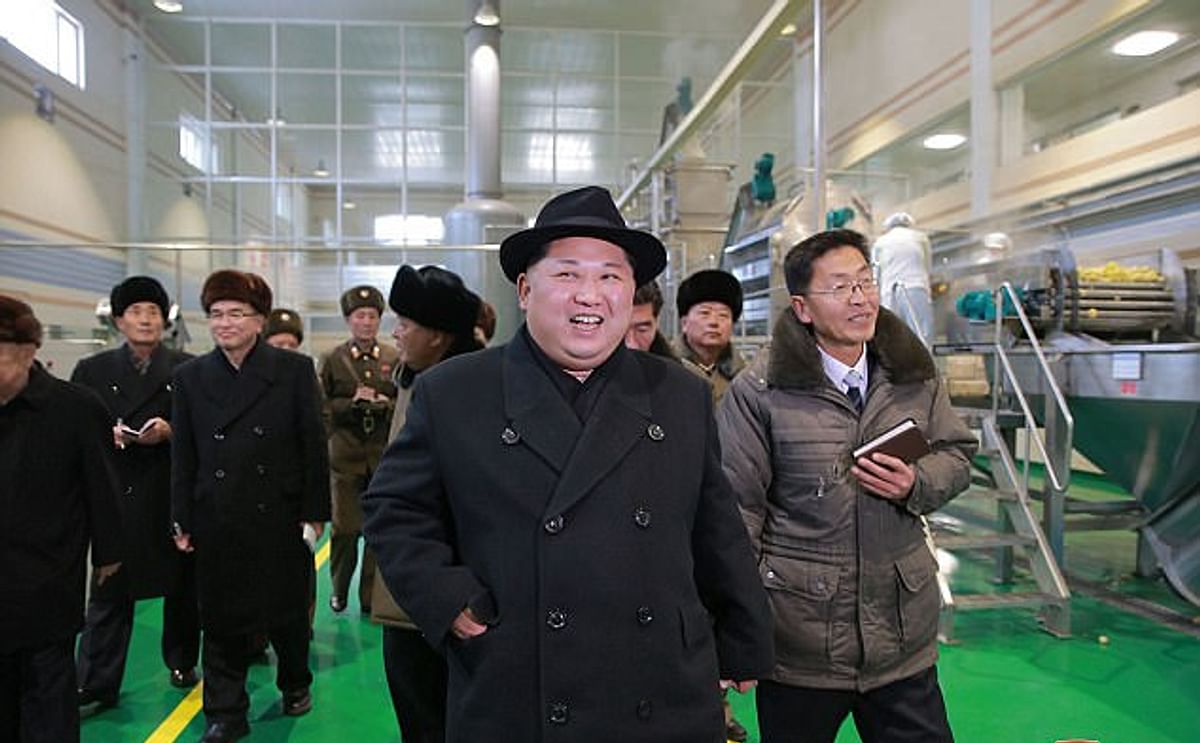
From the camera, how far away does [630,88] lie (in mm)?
17656

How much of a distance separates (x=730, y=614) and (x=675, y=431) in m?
0.40

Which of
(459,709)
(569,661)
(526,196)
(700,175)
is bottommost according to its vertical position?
(459,709)

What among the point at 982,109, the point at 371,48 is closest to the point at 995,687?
the point at 982,109

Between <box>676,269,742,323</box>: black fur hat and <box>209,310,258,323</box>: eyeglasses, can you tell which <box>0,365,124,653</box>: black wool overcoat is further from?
<box>676,269,742,323</box>: black fur hat

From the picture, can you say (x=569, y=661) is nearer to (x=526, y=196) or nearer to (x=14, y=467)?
(x=14, y=467)

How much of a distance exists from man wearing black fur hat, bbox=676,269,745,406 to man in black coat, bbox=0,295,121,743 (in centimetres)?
228

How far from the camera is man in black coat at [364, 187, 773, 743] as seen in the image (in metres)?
1.44

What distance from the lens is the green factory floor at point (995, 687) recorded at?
3.60m

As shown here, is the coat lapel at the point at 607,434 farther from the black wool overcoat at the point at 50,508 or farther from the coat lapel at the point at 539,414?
the black wool overcoat at the point at 50,508

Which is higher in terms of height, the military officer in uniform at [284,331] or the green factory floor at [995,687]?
the military officer in uniform at [284,331]

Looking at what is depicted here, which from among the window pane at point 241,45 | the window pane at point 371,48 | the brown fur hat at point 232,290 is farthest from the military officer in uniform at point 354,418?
the window pane at point 241,45

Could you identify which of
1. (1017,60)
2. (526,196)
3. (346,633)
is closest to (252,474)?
(346,633)

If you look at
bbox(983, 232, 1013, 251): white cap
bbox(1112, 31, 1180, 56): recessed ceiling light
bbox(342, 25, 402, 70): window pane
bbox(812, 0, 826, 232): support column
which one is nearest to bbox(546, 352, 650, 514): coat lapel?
bbox(812, 0, 826, 232): support column

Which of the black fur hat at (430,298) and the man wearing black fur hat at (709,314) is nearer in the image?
the black fur hat at (430,298)
